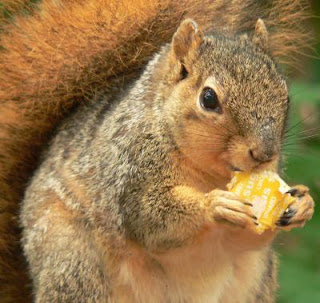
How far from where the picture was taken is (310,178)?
8.20 feet

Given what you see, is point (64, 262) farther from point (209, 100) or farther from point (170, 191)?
point (209, 100)

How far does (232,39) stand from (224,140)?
31 cm

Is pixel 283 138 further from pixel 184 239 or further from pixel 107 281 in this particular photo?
pixel 107 281

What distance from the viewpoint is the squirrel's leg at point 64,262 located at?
2062 millimetres

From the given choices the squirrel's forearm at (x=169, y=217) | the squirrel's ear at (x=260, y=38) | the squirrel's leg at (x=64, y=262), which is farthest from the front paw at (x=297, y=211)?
the squirrel's leg at (x=64, y=262)

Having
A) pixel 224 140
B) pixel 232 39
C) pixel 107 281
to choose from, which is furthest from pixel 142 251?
pixel 232 39

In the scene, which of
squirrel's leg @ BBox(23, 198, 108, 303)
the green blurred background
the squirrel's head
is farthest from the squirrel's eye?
the green blurred background

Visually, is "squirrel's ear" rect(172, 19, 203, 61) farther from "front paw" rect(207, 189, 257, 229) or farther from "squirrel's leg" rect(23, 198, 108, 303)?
"squirrel's leg" rect(23, 198, 108, 303)

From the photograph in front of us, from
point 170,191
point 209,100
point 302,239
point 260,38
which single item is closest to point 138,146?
point 170,191

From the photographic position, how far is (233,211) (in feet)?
6.12

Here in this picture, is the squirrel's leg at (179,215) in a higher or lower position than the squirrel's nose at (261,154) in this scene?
lower

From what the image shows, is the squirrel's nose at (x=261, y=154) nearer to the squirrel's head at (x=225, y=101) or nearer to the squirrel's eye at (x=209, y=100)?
the squirrel's head at (x=225, y=101)

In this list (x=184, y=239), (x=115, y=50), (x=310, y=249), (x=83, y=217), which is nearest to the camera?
(x=184, y=239)

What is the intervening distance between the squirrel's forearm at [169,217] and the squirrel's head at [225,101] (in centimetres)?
8
